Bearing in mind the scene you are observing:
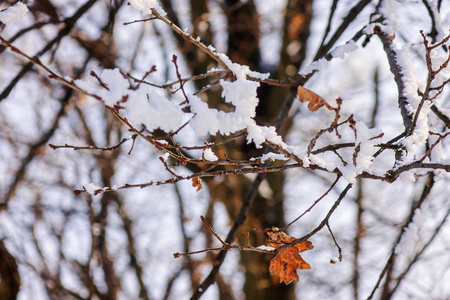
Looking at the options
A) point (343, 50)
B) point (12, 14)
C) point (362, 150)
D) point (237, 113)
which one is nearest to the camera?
point (237, 113)

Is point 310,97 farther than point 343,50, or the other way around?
point 343,50

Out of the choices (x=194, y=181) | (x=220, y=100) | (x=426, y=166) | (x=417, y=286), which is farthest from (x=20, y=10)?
(x=417, y=286)

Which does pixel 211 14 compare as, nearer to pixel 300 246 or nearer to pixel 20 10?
pixel 20 10

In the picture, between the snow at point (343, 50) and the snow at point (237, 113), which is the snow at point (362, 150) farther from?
the snow at point (343, 50)

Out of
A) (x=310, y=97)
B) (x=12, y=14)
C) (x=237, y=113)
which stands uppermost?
(x=12, y=14)

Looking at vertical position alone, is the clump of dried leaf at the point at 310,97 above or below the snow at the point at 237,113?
above

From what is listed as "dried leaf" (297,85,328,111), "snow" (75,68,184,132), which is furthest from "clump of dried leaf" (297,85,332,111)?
"snow" (75,68,184,132)

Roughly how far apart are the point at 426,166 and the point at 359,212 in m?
4.74

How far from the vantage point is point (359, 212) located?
5676 mm

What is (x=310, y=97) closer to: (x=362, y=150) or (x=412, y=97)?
(x=362, y=150)

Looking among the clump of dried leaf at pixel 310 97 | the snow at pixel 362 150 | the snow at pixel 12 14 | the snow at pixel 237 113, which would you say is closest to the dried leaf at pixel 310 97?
the clump of dried leaf at pixel 310 97

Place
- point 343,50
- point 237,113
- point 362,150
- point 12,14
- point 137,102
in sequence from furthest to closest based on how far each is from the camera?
point 343,50 < point 12,14 < point 362,150 < point 237,113 < point 137,102

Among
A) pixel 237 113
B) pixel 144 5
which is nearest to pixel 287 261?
pixel 237 113

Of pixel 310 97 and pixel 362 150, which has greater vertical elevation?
pixel 310 97
